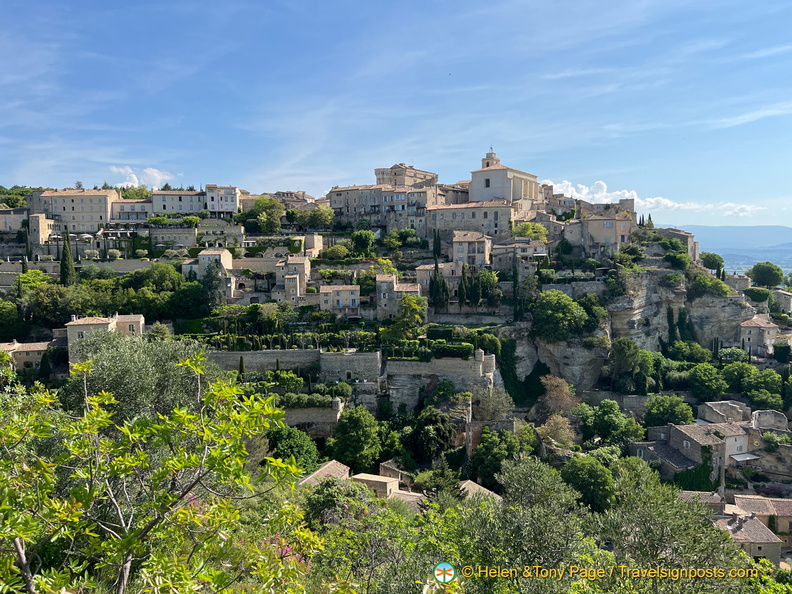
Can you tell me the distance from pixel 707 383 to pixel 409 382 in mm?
20684

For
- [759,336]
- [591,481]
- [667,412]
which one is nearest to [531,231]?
[759,336]

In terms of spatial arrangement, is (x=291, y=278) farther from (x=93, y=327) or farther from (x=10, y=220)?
(x=10, y=220)

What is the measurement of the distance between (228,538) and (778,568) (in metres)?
26.3

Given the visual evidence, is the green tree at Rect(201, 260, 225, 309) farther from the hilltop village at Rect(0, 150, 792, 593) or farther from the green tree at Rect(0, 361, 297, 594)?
the green tree at Rect(0, 361, 297, 594)

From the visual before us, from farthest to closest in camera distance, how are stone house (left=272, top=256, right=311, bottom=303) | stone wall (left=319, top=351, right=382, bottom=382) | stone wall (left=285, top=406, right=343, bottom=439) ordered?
stone house (left=272, top=256, right=311, bottom=303) → stone wall (left=319, top=351, right=382, bottom=382) → stone wall (left=285, top=406, right=343, bottom=439)

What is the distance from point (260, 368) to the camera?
36.0 meters

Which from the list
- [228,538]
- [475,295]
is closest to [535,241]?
[475,295]

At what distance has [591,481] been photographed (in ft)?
87.3

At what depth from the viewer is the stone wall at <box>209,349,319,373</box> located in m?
35.9

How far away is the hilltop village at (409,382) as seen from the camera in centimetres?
1080

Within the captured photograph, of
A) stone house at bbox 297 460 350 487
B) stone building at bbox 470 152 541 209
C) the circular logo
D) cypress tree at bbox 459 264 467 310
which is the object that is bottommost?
stone house at bbox 297 460 350 487

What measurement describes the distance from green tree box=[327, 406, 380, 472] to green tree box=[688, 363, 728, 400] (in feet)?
76.3

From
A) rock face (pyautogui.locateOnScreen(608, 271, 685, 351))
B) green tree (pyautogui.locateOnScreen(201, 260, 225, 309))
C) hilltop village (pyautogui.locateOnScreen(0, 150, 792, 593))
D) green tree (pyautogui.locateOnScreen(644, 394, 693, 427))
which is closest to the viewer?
hilltop village (pyautogui.locateOnScreen(0, 150, 792, 593))

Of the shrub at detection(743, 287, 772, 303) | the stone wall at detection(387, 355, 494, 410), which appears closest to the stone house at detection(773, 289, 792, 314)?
the shrub at detection(743, 287, 772, 303)
